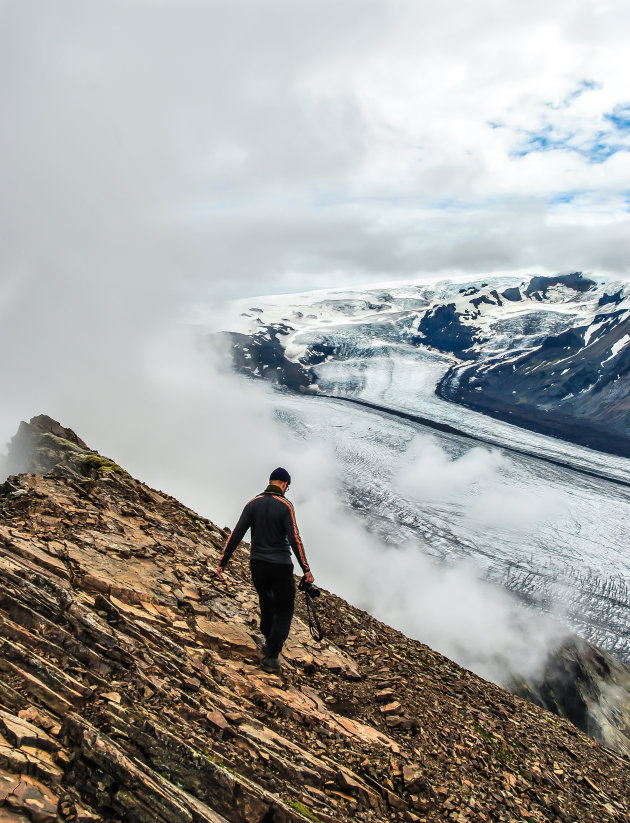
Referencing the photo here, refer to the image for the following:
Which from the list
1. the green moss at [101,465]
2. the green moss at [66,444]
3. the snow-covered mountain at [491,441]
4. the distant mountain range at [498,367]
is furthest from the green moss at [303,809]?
the distant mountain range at [498,367]

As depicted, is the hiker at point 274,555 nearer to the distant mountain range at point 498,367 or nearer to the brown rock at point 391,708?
the brown rock at point 391,708

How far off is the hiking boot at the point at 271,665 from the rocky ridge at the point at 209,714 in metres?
0.14

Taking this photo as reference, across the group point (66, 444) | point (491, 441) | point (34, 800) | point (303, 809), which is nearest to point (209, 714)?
point (303, 809)

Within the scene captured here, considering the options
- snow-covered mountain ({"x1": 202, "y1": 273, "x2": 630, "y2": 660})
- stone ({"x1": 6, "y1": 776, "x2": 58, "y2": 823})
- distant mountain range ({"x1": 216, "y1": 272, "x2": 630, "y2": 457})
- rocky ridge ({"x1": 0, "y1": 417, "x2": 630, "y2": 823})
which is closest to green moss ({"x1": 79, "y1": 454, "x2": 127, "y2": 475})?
rocky ridge ({"x1": 0, "y1": 417, "x2": 630, "y2": 823})

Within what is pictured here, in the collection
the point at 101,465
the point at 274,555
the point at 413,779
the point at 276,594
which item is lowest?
the point at 413,779

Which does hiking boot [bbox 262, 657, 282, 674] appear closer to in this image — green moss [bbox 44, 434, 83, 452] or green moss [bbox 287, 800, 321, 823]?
green moss [bbox 287, 800, 321, 823]

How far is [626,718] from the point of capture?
4572 centimetres

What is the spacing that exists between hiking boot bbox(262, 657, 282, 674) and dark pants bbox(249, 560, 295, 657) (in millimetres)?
52

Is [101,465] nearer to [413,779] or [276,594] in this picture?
[276,594]

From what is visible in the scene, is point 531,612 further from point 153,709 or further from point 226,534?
point 153,709

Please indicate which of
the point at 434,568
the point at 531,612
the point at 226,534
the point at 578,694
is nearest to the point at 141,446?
the point at 434,568

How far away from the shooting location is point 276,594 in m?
6.36

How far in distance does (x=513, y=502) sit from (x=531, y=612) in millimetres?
20534

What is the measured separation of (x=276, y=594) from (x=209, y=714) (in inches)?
63.0
